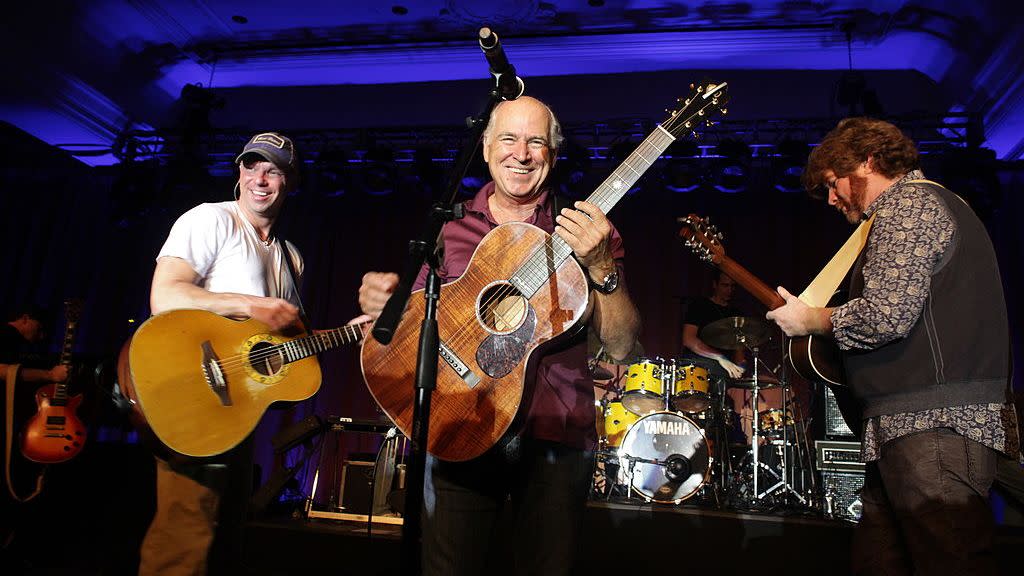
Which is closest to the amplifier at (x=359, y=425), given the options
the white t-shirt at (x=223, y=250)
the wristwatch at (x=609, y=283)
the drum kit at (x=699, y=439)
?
the drum kit at (x=699, y=439)

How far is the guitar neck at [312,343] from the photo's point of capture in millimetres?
3156

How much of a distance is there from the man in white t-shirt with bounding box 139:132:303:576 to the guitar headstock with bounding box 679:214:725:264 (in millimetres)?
3051

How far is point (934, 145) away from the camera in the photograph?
8578 millimetres

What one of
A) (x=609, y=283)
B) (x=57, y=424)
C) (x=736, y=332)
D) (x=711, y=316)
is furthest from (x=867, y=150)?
(x=57, y=424)

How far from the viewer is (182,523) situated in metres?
2.77

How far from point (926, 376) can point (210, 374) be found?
2.74 m

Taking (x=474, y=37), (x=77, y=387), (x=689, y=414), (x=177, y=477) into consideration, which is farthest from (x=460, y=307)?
(x=474, y=37)

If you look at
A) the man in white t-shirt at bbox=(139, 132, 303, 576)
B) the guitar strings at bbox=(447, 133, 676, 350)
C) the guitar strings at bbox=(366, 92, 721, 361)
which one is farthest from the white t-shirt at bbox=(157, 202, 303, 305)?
the guitar strings at bbox=(447, 133, 676, 350)

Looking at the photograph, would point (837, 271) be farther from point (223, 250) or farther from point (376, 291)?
point (223, 250)

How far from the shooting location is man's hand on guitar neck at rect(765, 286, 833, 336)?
278cm

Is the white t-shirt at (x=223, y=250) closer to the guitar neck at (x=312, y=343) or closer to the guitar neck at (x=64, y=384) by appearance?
the guitar neck at (x=312, y=343)

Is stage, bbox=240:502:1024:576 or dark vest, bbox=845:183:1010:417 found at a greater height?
dark vest, bbox=845:183:1010:417

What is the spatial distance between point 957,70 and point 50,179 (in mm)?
13363

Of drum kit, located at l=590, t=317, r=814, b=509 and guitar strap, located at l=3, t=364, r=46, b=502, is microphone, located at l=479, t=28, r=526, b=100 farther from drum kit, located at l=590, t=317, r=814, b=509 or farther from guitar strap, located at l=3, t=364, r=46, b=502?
guitar strap, located at l=3, t=364, r=46, b=502
